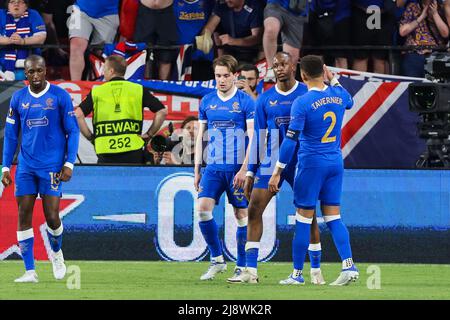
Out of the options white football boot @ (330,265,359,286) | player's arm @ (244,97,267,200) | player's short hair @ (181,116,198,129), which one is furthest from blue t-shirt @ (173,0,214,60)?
white football boot @ (330,265,359,286)

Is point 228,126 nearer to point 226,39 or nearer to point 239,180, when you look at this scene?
point 239,180

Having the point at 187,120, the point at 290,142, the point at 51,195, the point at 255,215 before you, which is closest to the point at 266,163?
the point at 255,215

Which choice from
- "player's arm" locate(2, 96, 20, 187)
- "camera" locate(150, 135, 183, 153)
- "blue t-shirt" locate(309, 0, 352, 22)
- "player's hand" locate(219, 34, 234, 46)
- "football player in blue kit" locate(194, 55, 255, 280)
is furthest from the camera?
"blue t-shirt" locate(309, 0, 352, 22)

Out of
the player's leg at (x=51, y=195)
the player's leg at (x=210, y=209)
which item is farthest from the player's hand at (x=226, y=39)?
the player's leg at (x=51, y=195)

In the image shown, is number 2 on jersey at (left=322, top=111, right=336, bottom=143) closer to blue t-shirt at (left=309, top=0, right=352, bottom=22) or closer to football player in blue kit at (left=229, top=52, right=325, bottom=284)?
football player in blue kit at (left=229, top=52, right=325, bottom=284)

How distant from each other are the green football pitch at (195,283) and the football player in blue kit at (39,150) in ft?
1.87

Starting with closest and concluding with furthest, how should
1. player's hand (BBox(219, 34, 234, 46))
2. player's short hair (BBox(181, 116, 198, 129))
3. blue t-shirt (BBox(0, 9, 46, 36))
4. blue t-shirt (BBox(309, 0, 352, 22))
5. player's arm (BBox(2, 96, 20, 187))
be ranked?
player's arm (BBox(2, 96, 20, 187)) → player's short hair (BBox(181, 116, 198, 129)) → blue t-shirt (BBox(0, 9, 46, 36)) → player's hand (BBox(219, 34, 234, 46)) → blue t-shirt (BBox(309, 0, 352, 22))

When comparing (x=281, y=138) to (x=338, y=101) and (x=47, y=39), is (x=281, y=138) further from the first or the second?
(x=47, y=39)

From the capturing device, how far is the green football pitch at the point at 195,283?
11502 mm

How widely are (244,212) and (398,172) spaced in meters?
2.74

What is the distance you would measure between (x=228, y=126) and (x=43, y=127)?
1907mm

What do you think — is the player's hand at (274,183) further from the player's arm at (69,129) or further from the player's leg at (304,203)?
the player's arm at (69,129)

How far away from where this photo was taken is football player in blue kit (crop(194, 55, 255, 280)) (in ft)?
43.9

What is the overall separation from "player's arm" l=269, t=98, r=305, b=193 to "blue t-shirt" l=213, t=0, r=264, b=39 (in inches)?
225
